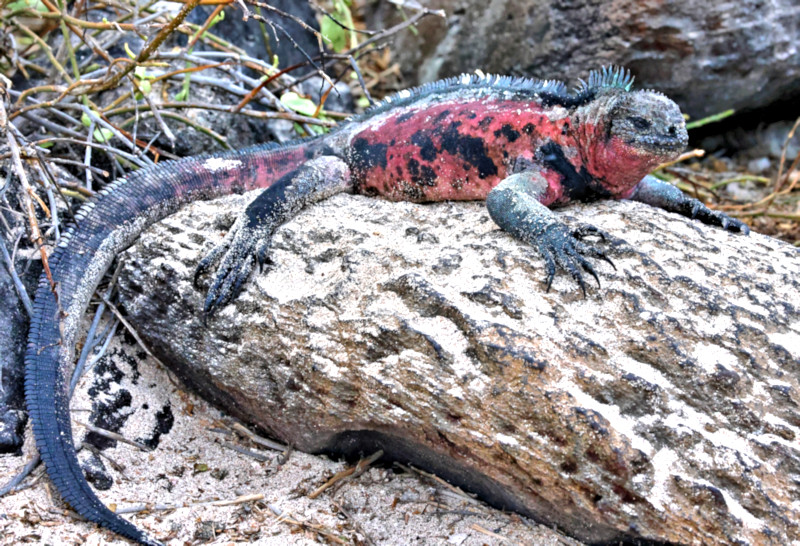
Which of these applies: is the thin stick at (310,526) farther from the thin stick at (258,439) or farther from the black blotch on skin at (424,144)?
the black blotch on skin at (424,144)

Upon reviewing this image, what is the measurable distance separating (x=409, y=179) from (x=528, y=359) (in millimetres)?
1196

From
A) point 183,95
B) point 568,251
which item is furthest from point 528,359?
point 183,95

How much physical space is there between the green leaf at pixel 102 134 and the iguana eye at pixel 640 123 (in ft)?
7.33

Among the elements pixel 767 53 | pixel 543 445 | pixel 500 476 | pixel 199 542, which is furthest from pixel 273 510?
pixel 767 53

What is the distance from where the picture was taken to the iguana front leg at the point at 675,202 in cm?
261

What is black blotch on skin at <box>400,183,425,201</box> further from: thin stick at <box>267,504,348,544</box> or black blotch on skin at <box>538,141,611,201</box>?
thin stick at <box>267,504,348,544</box>

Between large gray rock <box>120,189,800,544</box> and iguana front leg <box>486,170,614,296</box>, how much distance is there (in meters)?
0.05

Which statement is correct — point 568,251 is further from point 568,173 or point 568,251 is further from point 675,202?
point 675,202

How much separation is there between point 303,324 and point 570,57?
11.0ft

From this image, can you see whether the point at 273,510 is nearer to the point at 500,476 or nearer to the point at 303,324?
the point at 303,324

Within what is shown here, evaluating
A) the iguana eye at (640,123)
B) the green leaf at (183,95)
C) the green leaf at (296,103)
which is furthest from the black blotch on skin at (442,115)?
the green leaf at (183,95)

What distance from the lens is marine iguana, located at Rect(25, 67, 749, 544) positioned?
2.04 m

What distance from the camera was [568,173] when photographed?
97.7 inches

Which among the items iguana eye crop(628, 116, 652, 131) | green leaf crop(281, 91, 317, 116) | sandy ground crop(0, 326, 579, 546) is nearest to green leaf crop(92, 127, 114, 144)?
green leaf crop(281, 91, 317, 116)
